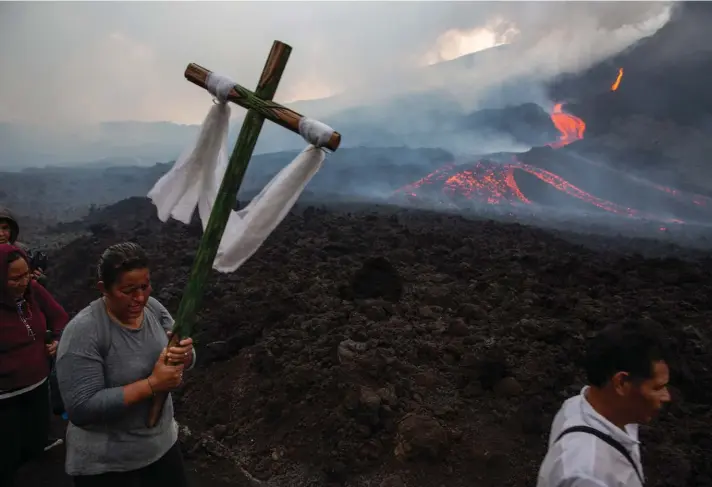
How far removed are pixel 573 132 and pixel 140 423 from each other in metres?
41.7

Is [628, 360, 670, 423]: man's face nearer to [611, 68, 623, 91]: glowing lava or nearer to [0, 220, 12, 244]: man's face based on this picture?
[0, 220, 12, 244]: man's face

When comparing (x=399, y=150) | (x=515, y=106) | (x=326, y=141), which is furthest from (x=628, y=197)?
(x=326, y=141)

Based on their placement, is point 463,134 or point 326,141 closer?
point 326,141

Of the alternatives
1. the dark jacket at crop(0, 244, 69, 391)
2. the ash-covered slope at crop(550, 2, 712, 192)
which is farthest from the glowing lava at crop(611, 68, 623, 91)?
the dark jacket at crop(0, 244, 69, 391)

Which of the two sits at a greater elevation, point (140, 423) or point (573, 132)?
point (573, 132)

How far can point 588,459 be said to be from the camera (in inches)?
66.7

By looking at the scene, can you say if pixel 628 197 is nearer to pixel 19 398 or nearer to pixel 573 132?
pixel 573 132

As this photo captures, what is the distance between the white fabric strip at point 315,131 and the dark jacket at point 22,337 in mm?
1917

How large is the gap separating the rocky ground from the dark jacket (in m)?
2.02

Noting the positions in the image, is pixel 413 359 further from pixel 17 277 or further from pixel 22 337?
pixel 17 277

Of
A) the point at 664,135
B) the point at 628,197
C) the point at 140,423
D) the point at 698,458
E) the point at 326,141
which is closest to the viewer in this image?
the point at 140,423

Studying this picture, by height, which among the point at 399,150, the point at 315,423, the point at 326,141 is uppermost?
the point at 399,150

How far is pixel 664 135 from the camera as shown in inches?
1208

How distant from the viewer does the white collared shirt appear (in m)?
1.67
